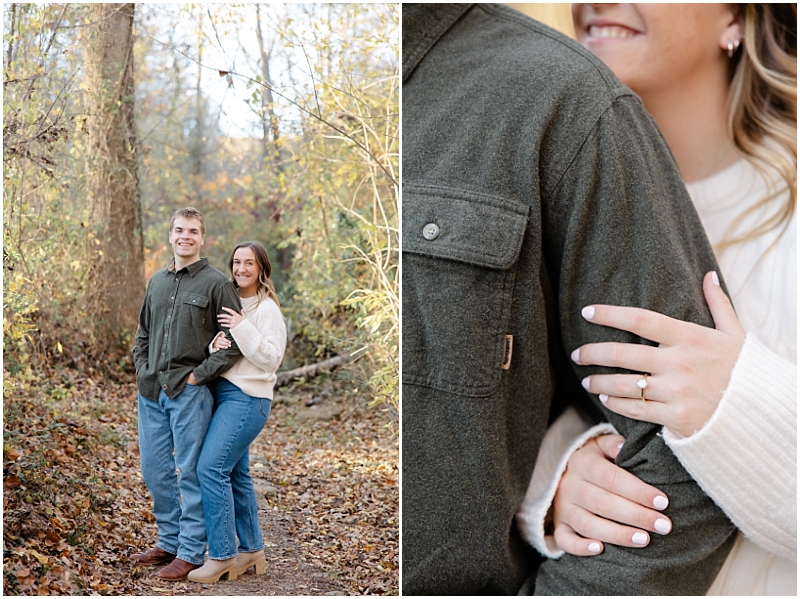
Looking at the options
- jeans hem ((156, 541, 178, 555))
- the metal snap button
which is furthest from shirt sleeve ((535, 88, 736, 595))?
jeans hem ((156, 541, 178, 555))

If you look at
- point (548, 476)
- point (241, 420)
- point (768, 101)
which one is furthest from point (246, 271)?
point (768, 101)

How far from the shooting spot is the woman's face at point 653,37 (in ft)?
4.26

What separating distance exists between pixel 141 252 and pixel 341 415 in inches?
18.1

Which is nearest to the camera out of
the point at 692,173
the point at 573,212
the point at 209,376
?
the point at 573,212

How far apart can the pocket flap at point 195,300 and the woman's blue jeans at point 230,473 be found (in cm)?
14

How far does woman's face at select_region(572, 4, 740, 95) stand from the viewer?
4.26 feet

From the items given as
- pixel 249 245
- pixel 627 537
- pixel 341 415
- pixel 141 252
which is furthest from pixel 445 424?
pixel 141 252

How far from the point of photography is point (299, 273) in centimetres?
125

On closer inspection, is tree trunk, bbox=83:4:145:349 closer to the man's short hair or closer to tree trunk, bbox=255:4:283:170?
the man's short hair

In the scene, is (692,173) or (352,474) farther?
(692,173)

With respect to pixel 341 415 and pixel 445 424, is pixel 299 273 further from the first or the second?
pixel 445 424

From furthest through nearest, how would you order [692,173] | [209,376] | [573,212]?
[692,173] → [209,376] → [573,212]

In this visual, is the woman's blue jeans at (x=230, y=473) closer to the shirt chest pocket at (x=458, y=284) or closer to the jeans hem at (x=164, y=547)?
the jeans hem at (x=164, y=547)

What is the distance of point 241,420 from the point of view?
1.23 meters
